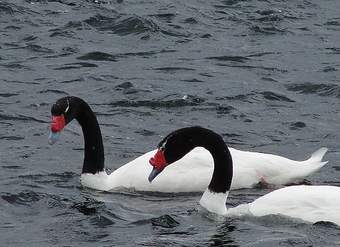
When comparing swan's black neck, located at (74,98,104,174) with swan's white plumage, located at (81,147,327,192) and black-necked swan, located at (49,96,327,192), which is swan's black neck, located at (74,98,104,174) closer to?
black-necked swan, located at (49,96,327,192)

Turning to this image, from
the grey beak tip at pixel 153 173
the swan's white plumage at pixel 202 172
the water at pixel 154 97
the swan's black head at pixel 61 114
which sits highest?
the swan's black head at pixel 61 114

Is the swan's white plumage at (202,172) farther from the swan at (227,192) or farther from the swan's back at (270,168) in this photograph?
the swan at (227,192)

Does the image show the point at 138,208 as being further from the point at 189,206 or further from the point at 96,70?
the point at 96,70

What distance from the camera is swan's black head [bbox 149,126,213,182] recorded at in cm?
1354

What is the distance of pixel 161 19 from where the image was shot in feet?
78.6

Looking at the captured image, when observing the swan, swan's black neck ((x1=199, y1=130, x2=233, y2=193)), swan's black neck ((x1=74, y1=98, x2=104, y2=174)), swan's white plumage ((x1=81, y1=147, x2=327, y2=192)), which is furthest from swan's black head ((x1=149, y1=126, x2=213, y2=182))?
swan's black neck ((x1=74, y1=98, x2=104, y2=174))

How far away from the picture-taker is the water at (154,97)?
43.0ft

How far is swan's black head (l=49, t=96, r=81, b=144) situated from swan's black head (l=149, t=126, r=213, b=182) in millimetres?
1468

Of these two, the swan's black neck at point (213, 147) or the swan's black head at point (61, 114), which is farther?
the swan's black head at point (61, 114)

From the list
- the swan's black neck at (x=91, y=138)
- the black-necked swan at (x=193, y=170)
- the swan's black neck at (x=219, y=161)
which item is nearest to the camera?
the swan's black neck at (x=219, y=161)

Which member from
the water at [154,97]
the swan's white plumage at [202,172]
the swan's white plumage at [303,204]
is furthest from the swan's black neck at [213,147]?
the swan's white plumage at [202,172]

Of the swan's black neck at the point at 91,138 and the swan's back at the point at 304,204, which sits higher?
the swan's back at the point at 304,204

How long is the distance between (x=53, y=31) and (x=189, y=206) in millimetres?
9381

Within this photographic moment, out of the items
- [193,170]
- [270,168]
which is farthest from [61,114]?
[270,168]
